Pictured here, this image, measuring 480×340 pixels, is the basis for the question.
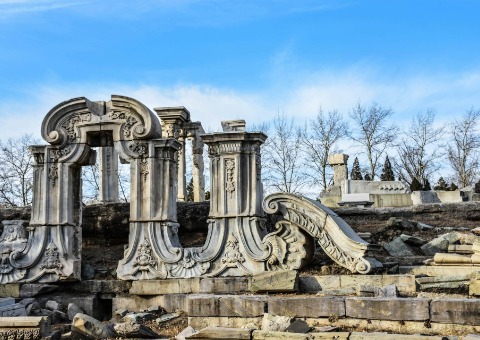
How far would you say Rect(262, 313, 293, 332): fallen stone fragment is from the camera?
6.96m

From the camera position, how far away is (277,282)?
859cm

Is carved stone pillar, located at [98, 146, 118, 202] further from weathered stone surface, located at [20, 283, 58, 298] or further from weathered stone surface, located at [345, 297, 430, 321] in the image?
weathered stone surface, located at [345, 297, 430, 321]

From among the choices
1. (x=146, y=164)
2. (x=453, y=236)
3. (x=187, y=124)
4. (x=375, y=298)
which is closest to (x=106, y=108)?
(x=146, y=164)

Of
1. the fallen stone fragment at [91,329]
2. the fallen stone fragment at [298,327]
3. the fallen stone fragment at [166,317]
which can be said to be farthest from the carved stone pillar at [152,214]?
the fallen stone fragment at [298,327]

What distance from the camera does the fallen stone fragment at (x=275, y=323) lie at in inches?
274

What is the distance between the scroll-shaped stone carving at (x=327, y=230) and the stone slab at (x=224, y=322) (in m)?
2.00

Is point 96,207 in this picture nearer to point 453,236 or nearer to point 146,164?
point 146,164

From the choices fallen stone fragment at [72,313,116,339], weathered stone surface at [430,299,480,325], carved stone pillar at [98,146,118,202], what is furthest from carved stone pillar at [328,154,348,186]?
weathered stone surface at [430,299,480,325]

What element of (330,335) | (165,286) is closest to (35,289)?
(165,286)

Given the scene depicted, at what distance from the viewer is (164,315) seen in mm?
9000

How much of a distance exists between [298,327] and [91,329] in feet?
9.00

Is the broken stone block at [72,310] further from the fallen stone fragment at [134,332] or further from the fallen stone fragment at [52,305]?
the fallen stone fragment at [134,332]

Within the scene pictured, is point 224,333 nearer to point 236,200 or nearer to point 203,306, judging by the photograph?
point 203,306

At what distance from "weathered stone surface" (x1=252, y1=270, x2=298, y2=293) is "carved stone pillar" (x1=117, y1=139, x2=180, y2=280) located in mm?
1825
